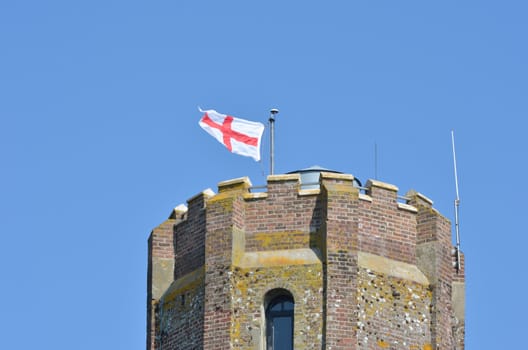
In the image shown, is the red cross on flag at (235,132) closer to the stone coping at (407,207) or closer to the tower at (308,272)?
the tower at (308,272)

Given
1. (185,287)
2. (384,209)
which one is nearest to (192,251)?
(185,287)

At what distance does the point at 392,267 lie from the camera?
66.4 meters

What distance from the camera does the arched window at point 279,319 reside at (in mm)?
65125

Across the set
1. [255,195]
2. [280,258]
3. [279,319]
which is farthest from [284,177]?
[279,319]

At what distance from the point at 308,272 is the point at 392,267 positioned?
8.31ft

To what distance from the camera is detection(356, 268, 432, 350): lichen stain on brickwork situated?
213 feet

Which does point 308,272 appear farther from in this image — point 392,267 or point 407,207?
point 407,207

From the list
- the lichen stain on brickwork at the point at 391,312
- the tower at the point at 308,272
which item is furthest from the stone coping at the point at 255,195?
the lichen stain on brickwork at the point at 391,312

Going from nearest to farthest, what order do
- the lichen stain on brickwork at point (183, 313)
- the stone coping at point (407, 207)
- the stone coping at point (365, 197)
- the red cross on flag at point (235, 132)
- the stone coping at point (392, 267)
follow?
the lichen stain on brickwork at point (183, 313) < the stone coping at point (392, 267) < the stone coping at point (365, 197) < the stone coping at point (407, 207) < the red cross on flag at point (235, 132)

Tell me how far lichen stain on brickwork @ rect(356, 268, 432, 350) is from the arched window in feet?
6.29

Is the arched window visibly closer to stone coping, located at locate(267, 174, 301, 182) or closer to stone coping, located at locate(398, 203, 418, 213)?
stone coping, located at locate(267, 174, 301, 182)

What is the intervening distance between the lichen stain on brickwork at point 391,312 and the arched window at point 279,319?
6.29ft

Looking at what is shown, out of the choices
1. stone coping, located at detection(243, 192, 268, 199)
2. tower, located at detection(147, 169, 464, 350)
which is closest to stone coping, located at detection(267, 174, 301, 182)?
tower, located at detection(147, 169, 464, 350)

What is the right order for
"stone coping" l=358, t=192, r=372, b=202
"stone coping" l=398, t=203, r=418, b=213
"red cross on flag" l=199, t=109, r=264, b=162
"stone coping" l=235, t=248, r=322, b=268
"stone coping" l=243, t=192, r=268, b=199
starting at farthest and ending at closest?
"red cross on flag" l=199, t=109, r=264, b=162, "stone coping" l=398, t=203, r=418, b=213, "stone coping" l=243, t=192, r=268, b=199, "stone coping" l=358, t=192, r=372, b=202, "stone coping" l=235, t=248, r=322, b=268
